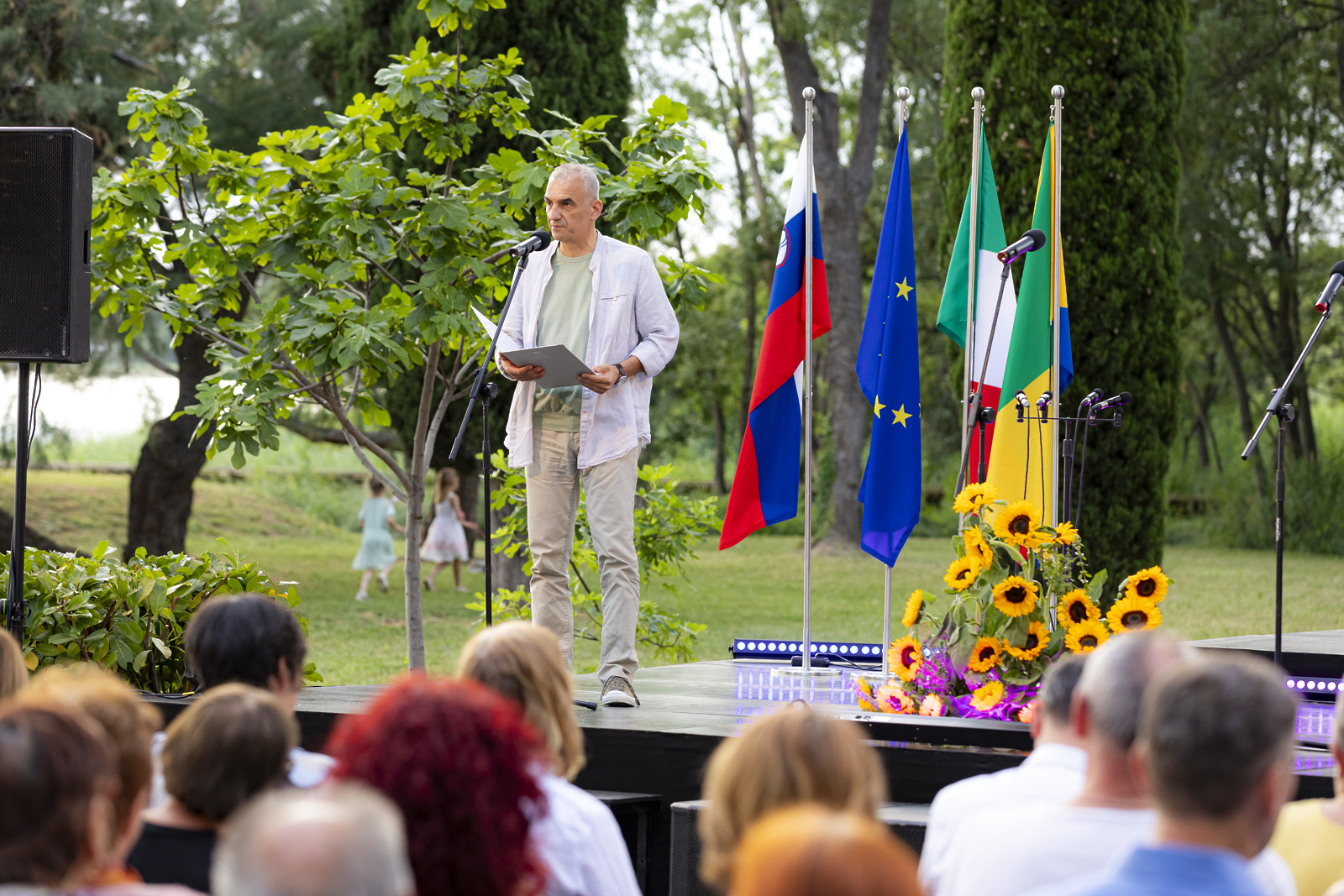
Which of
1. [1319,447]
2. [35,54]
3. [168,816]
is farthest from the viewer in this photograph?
[1319,447]

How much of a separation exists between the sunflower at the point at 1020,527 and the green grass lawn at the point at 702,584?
3.38 m

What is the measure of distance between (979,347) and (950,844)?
383 centimetres

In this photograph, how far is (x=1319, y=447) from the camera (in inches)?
968

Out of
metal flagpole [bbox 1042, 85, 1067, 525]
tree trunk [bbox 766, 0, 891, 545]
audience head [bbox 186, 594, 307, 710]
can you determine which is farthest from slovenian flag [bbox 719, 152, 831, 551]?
tree trunk [bbox 766, 0, 891, 545]

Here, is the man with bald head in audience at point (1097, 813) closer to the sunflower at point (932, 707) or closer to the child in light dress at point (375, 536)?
the sunflower at point (932, 707)

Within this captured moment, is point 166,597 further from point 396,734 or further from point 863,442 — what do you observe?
point 863,442

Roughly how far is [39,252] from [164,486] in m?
8.97

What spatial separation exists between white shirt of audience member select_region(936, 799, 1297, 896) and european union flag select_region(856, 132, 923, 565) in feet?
11.1

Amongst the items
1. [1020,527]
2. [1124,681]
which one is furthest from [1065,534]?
[1124,681]

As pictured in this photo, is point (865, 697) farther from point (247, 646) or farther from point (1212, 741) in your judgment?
point (1212, 741)

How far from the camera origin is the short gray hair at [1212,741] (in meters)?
1.75

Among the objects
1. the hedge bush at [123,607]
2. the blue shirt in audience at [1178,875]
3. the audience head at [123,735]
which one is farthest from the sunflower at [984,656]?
the audience head at [123,735]

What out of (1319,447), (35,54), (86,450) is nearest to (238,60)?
(35,54)

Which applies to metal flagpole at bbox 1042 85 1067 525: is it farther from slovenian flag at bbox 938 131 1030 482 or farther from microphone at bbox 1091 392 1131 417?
microphone at bbox 1091 392 1131 417
